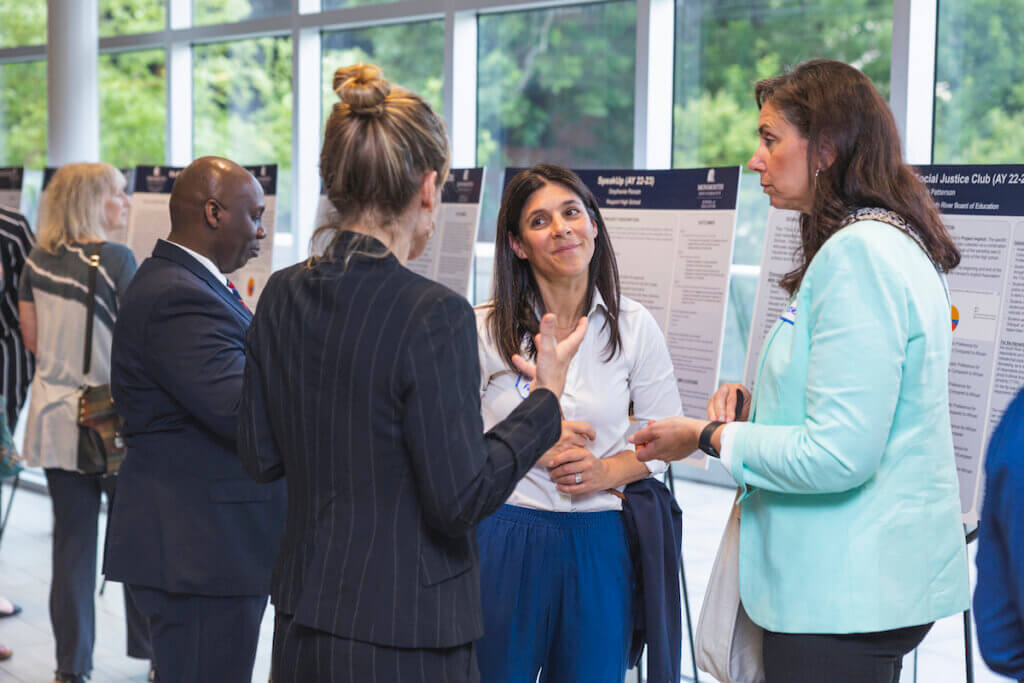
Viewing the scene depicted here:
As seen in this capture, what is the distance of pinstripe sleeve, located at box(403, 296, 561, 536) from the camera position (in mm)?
1390

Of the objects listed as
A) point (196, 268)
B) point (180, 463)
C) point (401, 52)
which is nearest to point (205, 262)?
point (196, 268)

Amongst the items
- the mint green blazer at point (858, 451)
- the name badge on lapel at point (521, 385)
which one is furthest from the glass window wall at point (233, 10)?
the mint green blazer at point (858, 451)

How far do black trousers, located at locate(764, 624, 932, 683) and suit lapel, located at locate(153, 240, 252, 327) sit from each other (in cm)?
135

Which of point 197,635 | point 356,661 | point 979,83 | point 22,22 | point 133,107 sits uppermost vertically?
point 22,22

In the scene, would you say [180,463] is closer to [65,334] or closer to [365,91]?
[365,91]

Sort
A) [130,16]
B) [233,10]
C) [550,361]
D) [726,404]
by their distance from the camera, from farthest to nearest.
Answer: [130,16] < [233,10] < [726,404] < [550,361]

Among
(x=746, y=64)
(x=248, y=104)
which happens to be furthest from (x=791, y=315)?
(x=248, y=104)

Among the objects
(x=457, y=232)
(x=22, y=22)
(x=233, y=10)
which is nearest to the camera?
(x=457, y=232)

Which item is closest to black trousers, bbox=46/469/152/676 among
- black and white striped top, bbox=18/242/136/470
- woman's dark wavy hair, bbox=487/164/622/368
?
black and white striped top, bbox=18/242/136/470

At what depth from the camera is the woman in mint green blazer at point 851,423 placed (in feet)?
4.91

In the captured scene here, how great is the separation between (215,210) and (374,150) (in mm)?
1033

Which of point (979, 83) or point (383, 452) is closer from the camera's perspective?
point (383, 452)

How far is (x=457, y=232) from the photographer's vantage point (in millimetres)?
4016

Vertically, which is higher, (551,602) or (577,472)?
(577,472)
